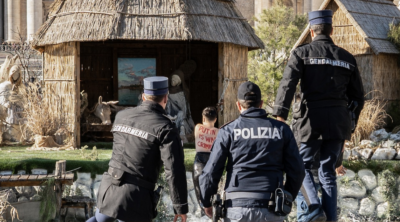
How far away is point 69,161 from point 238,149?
608cm

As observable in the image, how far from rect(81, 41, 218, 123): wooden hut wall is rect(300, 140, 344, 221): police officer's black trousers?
34.1 ft

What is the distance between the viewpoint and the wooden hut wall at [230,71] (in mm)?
13898

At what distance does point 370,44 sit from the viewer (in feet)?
53.5

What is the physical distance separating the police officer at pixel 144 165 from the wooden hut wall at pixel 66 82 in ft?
26.2

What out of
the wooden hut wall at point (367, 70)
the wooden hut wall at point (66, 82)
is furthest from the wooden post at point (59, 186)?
the wooden hut wall at point (367, 70)

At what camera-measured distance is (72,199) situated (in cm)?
962

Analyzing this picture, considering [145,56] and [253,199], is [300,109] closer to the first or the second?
[253,199]

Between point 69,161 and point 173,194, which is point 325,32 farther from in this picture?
point 69,161

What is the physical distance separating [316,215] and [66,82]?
861 cm

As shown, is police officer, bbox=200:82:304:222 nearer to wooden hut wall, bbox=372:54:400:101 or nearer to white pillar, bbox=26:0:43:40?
wooden hut wall, bbox=372:54:400:101

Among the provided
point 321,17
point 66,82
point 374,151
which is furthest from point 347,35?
point 321,17

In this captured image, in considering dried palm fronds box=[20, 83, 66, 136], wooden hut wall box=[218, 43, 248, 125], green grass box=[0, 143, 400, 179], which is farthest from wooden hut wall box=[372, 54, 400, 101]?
dried palm fronds box=[20, 83, 66, 136]

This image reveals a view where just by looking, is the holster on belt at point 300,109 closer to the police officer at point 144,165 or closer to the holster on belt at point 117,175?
the police officer at point 144,165

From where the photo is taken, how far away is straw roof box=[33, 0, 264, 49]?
12.9m
